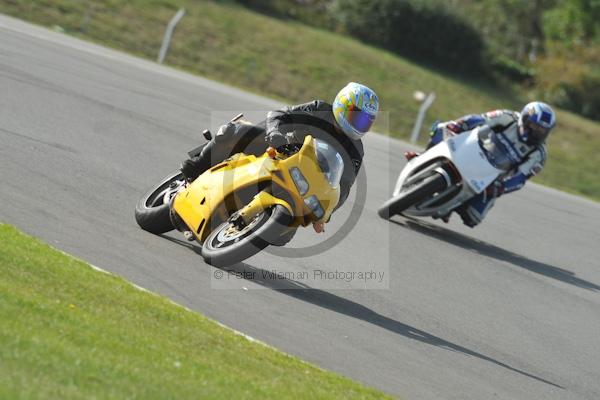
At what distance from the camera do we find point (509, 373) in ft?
28.6

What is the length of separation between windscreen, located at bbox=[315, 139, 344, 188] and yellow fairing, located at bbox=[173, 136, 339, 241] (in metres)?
0.06

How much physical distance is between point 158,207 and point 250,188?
103 centimetres

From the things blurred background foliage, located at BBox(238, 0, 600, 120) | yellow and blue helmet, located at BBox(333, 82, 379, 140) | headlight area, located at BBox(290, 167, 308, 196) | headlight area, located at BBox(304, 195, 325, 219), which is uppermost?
yellow and blue helmet, located at BBox(333, 82, 379, 140)

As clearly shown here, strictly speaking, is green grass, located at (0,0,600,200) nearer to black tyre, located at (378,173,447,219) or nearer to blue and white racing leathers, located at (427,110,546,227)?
blue and white racing leathers, located at (427,110,546,227)

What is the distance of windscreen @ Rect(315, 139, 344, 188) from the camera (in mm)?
9203

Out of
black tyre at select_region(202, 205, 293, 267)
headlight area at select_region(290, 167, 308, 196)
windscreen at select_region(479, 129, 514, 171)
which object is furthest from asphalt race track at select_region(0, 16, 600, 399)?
windscreen at select_region(479, 129, 514, 171)

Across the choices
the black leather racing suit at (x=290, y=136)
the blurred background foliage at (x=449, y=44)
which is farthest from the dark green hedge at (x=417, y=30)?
the black leather racing suit at (x=290, y=136)

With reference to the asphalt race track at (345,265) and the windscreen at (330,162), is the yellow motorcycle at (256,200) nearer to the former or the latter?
the windscreen at (330,162)

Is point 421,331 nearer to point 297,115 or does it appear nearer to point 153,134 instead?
point 297,115

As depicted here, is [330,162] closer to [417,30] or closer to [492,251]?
[492,251]

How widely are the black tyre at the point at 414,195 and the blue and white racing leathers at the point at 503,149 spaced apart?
624 mm

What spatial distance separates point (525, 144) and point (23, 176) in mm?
6886

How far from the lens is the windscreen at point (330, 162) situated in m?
9.20

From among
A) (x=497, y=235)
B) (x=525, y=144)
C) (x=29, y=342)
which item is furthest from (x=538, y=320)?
(x=29, y=342)
